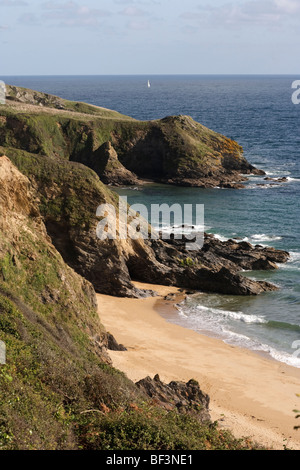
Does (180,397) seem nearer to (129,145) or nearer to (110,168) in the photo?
(110,168)

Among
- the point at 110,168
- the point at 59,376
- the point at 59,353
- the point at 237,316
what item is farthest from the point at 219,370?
the point at 110,168

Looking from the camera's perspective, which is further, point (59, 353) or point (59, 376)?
point (59, 353)

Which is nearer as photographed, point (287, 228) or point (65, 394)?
point (65, 394)

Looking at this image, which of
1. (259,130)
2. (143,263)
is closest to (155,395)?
(143,263)

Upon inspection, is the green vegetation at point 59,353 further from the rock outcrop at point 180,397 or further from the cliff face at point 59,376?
the rock outcrop at point 180,397

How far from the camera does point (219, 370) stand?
2559cm

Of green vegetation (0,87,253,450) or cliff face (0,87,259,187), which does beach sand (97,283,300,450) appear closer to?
green vegetation (0,87,253,450)

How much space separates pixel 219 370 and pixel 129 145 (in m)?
51.2

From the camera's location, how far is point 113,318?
102ft

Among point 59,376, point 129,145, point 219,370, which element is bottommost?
point 219,370

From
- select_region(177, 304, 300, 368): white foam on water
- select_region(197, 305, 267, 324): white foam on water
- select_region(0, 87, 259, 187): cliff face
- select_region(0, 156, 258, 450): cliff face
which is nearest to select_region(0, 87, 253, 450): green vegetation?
select_region(0, 156, 258, 450): cliff face

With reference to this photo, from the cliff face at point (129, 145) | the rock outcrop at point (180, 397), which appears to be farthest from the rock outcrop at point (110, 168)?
the rock outcrop at point (180, 397)

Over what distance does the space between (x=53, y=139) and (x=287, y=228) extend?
32992mm
